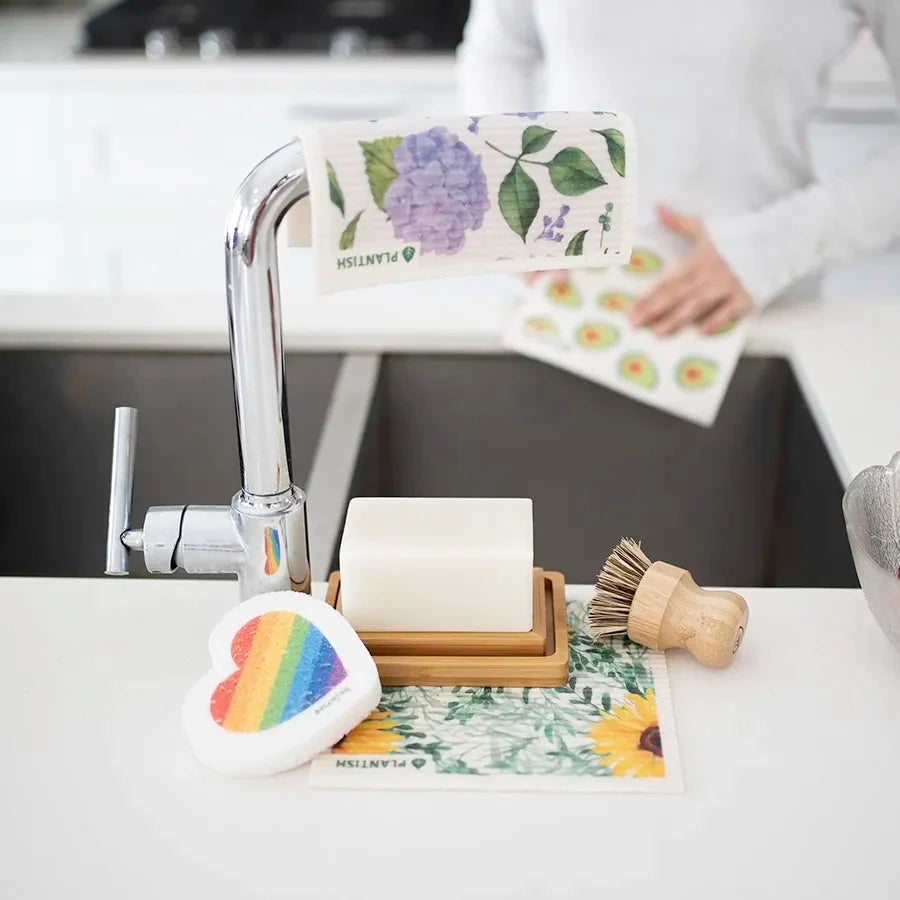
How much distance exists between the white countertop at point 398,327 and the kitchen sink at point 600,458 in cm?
3

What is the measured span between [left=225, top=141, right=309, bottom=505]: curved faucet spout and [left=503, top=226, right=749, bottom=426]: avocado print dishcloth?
25.6 inches

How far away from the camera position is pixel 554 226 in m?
0.70

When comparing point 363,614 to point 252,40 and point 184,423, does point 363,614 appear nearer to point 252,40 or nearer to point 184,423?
point 184,423

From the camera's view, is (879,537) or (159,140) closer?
(879,537)

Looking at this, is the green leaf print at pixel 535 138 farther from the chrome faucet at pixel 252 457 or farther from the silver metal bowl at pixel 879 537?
the silver metal bowl at pixel 879 537

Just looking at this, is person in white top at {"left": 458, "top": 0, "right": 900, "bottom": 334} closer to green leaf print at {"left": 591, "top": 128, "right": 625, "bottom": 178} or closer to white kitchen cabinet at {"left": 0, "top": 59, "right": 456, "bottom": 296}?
green leaf print at {"left": 591, "top": 128, "right": 625, "bottom": 178}

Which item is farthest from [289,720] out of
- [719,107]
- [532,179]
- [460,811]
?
[719,107]

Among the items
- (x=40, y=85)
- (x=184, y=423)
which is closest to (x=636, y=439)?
(x=184, y=423)

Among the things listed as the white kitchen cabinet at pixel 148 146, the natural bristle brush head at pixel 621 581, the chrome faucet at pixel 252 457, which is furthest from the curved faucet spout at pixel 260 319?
the white kitchen cabinet at pixel 148 146

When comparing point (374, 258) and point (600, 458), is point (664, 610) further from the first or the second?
point (600, 458)

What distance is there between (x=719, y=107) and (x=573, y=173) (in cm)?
101

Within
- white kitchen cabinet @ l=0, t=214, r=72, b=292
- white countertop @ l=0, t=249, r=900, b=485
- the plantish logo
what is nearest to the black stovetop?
white kitchen cabinet @ l=0, t=214, r=72, b=292

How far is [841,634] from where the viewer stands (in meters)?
0.85

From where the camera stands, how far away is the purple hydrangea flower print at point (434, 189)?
26.3 inches
